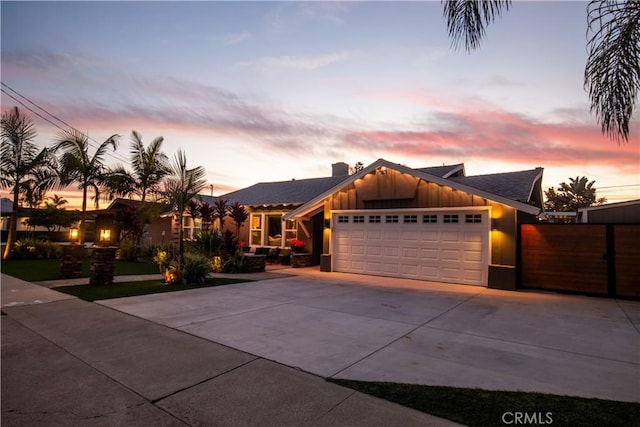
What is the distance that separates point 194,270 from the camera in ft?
34.2

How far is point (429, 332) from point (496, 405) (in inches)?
98.9

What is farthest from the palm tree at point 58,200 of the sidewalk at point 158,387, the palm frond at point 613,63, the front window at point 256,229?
the palm frond at point 613,63

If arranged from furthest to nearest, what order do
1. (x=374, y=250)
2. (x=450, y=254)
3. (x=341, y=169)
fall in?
1. (x=341, y=169)
2. (x=374, y=250)
3. (x=450, y=254)

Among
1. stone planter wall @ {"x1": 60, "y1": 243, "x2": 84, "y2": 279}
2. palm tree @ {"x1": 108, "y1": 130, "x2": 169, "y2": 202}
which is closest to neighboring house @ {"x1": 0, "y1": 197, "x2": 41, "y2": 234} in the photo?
palm tree @ {"x1": 108, "y1": 130, "x2": 169, "y2": 202}

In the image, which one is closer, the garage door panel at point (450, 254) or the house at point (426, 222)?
Answer: the house at point (426, 222)

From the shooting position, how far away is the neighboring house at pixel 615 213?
12219 millimetres

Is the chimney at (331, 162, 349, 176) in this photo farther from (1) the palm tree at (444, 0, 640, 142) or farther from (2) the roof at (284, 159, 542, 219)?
(1) the palm tree at (444, 0, 640, 142)

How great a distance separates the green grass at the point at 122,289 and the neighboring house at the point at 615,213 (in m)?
14.6

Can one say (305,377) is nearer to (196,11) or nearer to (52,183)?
(196,11)

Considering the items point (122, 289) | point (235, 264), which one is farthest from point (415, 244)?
point (122, 289)

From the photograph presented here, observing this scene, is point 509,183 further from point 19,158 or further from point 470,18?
point 19,158

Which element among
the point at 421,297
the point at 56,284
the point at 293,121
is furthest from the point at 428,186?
the point at 56,284

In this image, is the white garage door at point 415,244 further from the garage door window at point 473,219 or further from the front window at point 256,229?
the front window at point 256,229

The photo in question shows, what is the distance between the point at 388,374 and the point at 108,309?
6046 millimetres
